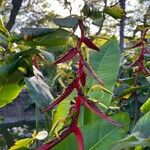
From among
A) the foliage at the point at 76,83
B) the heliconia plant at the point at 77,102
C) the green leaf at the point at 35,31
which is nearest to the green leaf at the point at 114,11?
the foliage at the point at 76,83

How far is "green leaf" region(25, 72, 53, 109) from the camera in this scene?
86cm

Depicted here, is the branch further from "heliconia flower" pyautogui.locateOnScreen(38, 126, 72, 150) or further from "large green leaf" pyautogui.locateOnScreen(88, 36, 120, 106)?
"heliconia flower" pyautogui.locateOnScreen(38, 126, 72, 150)

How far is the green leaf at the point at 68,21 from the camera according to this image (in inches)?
29.8

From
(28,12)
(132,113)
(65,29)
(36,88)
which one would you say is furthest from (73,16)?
(28,12)

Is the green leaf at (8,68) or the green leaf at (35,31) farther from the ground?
the green leaf at (35,31)

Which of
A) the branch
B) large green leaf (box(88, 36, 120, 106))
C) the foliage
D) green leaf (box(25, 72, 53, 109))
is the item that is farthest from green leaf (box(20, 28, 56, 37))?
the branch

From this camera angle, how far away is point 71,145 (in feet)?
2.56

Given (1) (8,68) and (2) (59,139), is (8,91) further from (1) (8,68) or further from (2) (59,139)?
(2) (59,139)

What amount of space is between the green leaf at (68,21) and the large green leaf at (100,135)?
0.18 meters

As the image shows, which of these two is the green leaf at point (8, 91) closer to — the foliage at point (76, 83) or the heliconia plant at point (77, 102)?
the foliage at point (76, 83)

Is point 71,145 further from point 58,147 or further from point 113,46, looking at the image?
point 113,46

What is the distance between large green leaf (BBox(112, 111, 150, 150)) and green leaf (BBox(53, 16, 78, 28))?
0.21 metres

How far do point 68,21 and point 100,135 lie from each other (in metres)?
0.21

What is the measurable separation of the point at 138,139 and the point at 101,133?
0.71ft
